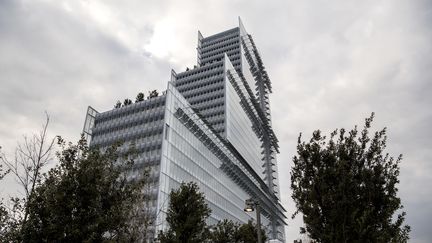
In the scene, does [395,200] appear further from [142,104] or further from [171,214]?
[142,104]

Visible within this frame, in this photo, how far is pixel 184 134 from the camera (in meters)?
76.8

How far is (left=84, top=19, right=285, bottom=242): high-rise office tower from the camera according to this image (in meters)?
68.9

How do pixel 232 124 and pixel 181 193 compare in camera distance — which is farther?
pixel 232 124

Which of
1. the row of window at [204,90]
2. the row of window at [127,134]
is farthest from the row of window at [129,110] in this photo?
the row of window at [204,90]

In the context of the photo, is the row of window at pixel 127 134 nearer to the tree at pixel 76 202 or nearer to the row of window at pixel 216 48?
the tree at pixel 76 202

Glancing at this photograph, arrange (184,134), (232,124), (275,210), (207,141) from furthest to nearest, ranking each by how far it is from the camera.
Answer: (275,210), (232,124), (207,141), (184,134)

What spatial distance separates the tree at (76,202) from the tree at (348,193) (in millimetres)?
8135

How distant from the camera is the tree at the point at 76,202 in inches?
518

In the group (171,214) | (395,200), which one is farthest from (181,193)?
(395,200)

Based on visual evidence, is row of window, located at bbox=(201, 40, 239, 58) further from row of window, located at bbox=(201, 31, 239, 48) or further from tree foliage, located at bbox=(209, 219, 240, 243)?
tree foliage, located at bbox=(209, 219, 240, 243)

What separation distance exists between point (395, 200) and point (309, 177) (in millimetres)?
3474

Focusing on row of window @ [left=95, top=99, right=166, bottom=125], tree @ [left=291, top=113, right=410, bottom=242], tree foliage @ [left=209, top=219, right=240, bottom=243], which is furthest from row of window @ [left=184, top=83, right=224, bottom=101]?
tree @ [left=291, top=113, right=410, bottom=242]

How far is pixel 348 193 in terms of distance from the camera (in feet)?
45.3

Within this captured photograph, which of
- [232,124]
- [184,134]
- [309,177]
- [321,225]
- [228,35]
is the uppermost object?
[228,35]
